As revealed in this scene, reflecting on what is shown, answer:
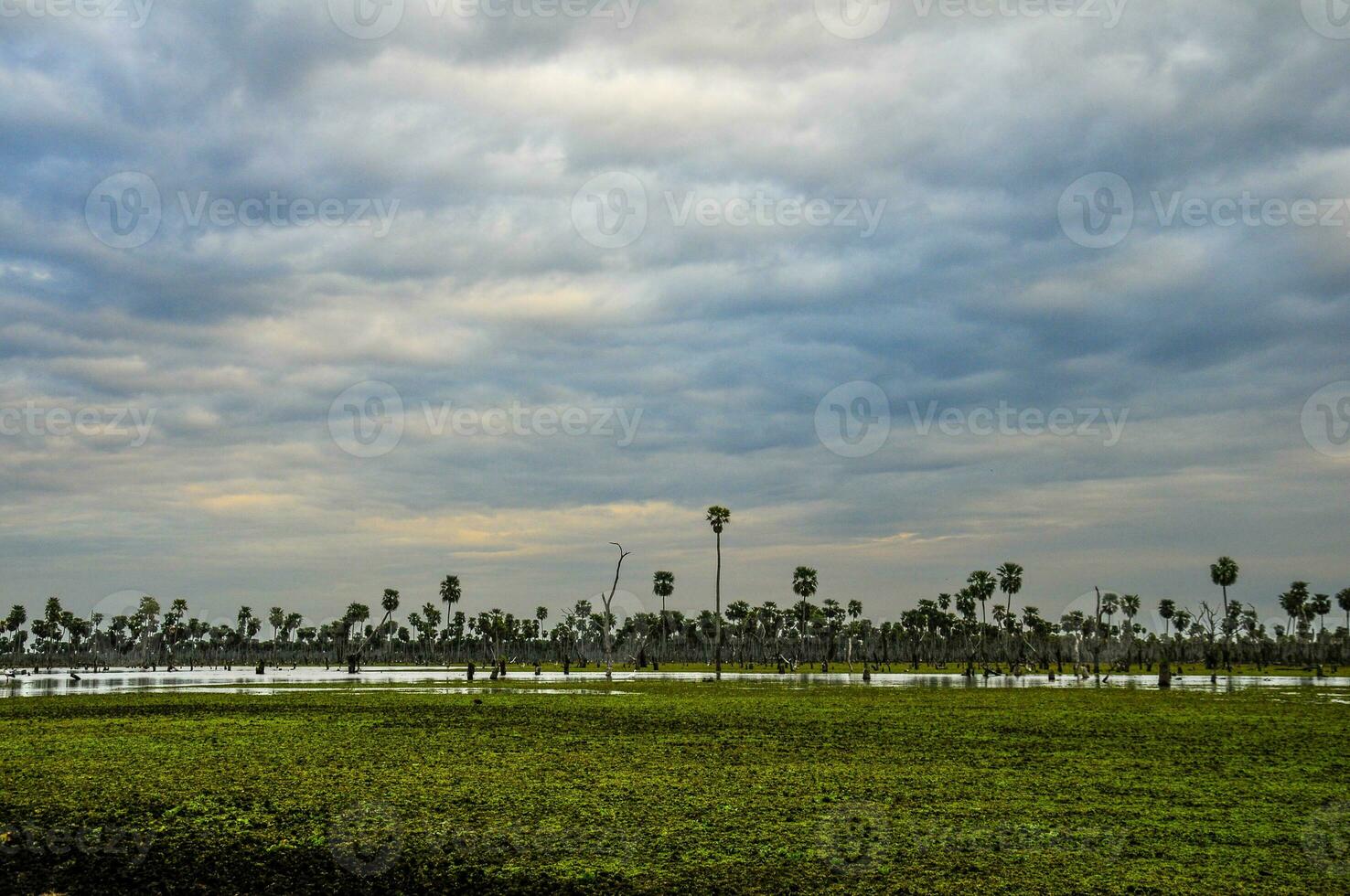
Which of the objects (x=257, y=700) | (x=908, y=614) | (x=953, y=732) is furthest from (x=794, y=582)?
(x=953, y=732)

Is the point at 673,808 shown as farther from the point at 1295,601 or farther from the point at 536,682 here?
the point at 1295,601

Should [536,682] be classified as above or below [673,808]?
below

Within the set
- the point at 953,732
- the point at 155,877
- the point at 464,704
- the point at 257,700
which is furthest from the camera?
the point at 257,700

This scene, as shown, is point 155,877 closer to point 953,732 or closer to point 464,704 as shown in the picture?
point 953,732

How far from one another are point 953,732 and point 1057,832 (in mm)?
12569

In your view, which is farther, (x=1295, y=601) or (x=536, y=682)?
(x=1295, y=601)

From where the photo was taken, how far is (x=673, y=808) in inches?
486

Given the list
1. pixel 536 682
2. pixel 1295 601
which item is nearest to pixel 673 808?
pixel 536 682

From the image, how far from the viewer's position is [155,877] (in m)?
9.20

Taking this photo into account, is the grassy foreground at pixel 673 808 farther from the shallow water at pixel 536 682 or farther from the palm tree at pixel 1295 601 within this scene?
the palm tree at pixel 1295 601

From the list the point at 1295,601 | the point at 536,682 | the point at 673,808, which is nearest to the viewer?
the point at 673,808

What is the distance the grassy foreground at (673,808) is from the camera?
9.09 metres

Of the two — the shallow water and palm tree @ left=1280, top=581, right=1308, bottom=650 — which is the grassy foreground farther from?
palm tree @ left=1280, top=581, right=1308, bottom=650

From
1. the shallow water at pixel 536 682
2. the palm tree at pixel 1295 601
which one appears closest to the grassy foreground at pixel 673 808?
the shallow water at pixel 536 682
